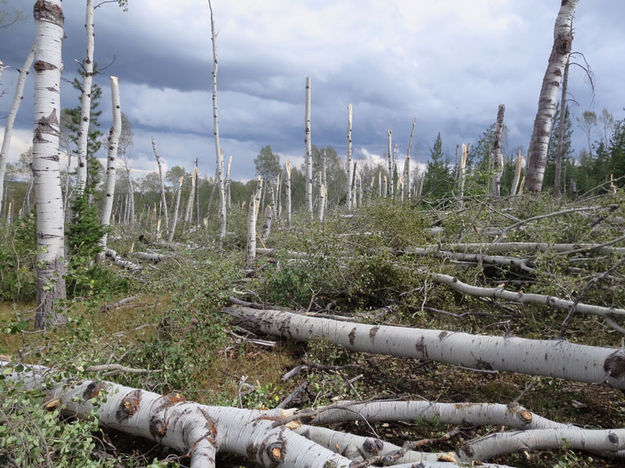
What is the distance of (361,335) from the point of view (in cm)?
431

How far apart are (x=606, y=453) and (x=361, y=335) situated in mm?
2202

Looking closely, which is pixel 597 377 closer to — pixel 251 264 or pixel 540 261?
pixel 540 261

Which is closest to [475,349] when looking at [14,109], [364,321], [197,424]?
[364,321]

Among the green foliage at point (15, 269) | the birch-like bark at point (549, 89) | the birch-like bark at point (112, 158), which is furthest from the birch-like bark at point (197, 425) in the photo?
→ the birch-like bark at point (112, 158)

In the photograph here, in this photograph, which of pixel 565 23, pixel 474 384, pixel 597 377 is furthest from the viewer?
pixel 565 23

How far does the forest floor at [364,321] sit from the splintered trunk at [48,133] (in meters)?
1.29

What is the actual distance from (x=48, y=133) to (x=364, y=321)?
211 inches

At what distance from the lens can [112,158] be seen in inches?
475

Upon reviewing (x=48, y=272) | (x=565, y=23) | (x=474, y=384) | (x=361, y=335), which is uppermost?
(x=565, y=23)

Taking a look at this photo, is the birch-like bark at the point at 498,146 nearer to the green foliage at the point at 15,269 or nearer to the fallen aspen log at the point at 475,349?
the fallen aspen log at the point at 475,349

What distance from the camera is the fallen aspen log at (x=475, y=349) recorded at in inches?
123

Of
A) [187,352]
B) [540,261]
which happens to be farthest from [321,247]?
[540,261]

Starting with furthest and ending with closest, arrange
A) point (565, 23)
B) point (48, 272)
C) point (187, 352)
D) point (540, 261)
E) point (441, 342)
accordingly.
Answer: point (565, 23)
point (48, 272)
point (540, 261)
point (187, 352)
point (441, 342)

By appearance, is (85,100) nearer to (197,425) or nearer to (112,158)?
(112,158)
